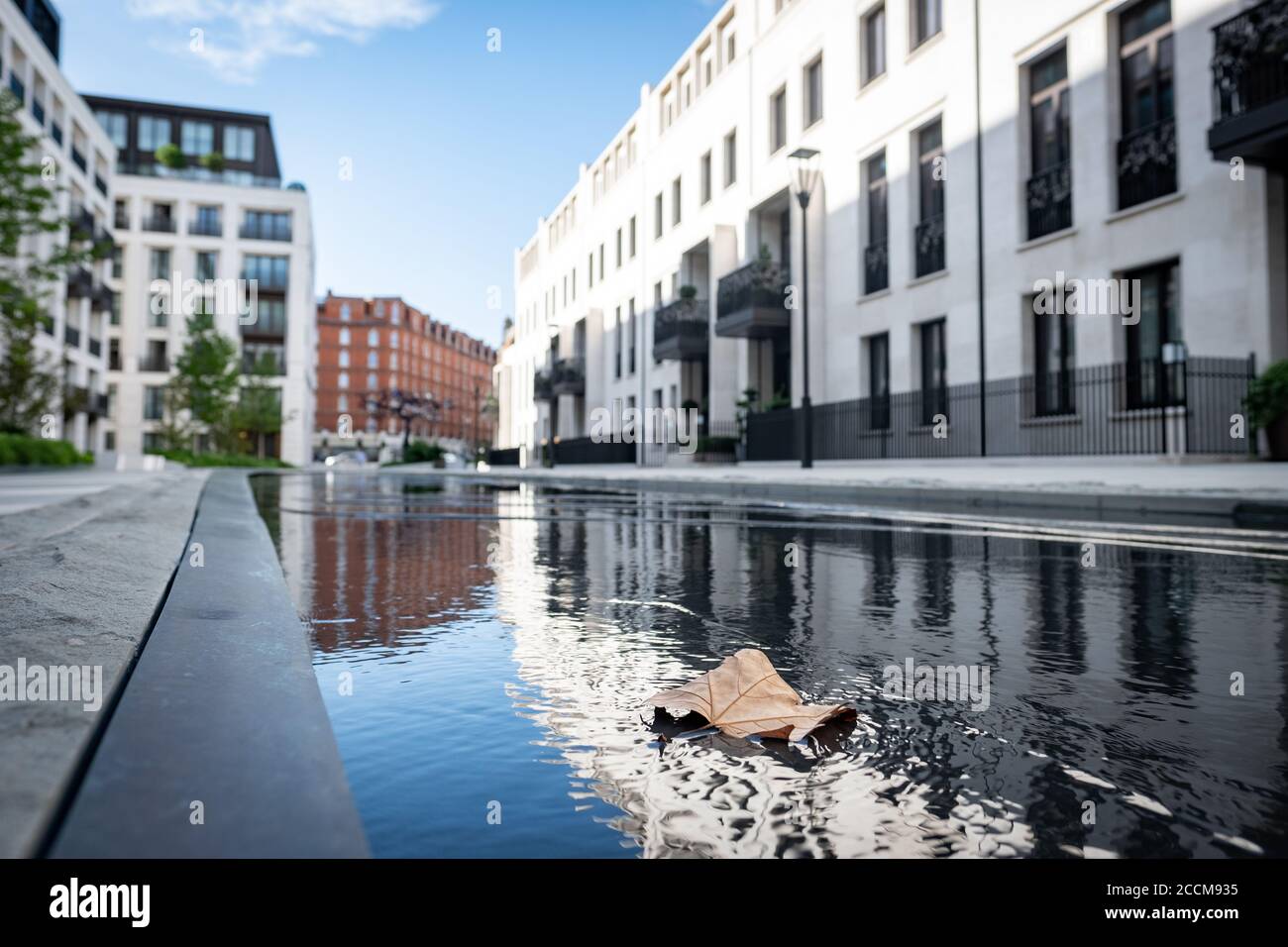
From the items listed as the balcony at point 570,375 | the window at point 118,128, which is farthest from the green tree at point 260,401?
→ the window at point 118,128

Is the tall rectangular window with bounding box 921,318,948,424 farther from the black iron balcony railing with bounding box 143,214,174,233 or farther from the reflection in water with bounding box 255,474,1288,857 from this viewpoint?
the black iron balcony railing with bounding box 143,214,174,233

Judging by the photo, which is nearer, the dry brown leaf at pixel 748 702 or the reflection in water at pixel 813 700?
the reflection in water at pixel 813 700

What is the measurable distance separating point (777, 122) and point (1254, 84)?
1597cm

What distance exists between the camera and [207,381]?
46.6 m

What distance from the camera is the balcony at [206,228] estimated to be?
63878 mm

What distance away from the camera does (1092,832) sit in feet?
4.17

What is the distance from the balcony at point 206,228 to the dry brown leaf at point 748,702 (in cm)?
7003

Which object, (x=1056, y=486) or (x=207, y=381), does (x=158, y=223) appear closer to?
(x=207, y=381)

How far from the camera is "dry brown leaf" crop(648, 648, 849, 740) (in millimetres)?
1689

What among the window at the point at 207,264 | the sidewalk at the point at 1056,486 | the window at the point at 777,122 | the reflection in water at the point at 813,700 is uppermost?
the window at the point at 207,264

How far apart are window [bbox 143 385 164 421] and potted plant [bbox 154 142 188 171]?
14395 millimetres

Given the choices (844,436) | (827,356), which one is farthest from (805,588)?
(827,356)

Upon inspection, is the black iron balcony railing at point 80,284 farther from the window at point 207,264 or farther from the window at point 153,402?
the window at point 207,264

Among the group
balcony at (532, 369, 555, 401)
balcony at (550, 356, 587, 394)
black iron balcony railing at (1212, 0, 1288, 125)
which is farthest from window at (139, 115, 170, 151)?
black iron balcony railing at (1212, 0, 1288, 125)
